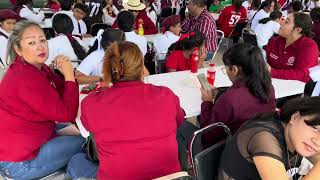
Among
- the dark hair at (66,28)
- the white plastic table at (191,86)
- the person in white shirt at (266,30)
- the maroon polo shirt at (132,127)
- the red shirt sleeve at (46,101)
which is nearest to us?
the maroon polo shirt at (132,127)

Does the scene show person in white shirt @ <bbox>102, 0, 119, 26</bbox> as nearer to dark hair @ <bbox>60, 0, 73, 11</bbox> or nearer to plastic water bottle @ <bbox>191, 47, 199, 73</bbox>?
dark hair @ <bbox>60, 0, 73, 11</bbox>

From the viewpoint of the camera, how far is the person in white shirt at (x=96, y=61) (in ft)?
8.66

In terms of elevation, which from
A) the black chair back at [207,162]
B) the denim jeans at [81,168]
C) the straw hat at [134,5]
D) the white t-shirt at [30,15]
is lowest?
the denim jeans at [81,168]

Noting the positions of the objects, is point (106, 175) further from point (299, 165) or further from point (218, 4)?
point (218, 4)

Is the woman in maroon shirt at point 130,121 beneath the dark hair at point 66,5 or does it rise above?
beneath

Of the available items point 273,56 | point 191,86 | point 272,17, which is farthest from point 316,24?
point 191,86

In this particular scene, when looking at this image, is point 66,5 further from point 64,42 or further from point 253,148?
point 253,148

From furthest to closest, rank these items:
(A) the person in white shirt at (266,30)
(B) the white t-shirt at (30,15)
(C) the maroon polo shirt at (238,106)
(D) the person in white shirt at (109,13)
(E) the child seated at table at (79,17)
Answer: (D) the person in white shirt at (109,13) → (B) the white t-shirt at (30,15) → (A) the person in white shirt at (266,30) → (E) the child seated at table at (79,17) → (C) the maroon polo shirt at (238,106)

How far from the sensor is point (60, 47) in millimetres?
3250

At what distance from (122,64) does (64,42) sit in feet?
6.17

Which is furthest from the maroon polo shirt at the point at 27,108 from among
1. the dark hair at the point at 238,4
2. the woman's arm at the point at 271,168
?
the dark hair at the point at 238,4

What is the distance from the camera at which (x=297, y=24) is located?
110 inches

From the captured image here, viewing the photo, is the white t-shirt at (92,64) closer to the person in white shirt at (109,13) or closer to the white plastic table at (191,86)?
the white plastic table at (191,86)

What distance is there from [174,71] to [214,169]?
5.02 feet
